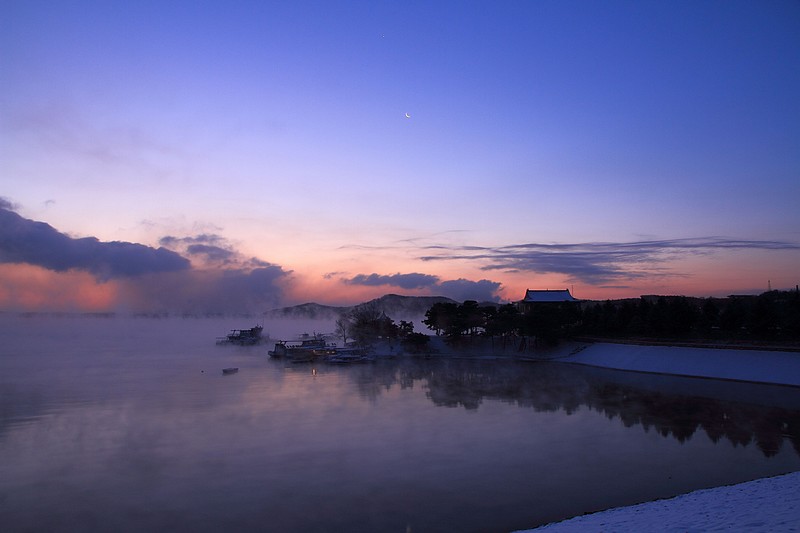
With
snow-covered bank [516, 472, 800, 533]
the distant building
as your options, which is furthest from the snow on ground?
the distant building

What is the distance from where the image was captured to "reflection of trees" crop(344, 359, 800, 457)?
21812 mm

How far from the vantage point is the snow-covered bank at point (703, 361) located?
113ft

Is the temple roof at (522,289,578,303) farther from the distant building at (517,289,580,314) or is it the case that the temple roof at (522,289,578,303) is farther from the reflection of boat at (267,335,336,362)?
the reflection of boat at (267,335,336,362)

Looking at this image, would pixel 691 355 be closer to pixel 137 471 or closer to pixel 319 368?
pixel 319 368

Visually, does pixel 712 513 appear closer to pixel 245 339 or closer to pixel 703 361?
pixel 703 361

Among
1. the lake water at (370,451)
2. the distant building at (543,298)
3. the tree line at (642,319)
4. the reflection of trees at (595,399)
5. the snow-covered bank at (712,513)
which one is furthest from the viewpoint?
the distant building at (543,298)

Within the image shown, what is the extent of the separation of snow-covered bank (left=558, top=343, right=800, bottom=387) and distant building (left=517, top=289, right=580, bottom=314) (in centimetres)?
2564

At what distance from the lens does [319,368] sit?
51.8 m

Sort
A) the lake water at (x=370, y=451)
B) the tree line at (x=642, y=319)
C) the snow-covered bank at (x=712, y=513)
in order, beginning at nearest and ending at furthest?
the snow-covered bank at (x=712, y=513), the lake water at (x=370, y=451), the tree line at (x=642, y=319)

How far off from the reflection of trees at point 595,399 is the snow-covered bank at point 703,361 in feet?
14.0

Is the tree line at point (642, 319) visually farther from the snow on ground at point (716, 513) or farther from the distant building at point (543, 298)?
the snow on ground at point (716, 513)

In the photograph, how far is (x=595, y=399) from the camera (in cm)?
2992

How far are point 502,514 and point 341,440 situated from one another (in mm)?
9161

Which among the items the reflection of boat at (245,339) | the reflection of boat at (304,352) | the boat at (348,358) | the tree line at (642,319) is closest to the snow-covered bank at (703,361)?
the tree line at (642,319)
